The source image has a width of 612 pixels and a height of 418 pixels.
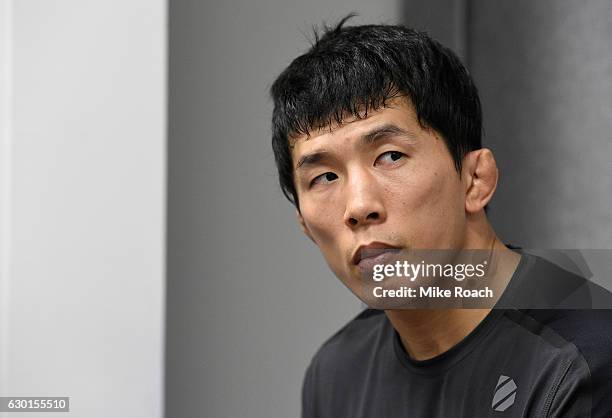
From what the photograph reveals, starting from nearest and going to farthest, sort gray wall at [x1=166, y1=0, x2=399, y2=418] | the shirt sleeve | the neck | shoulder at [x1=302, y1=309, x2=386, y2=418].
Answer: the shirt sleeve → the neck → shoulder at [x1=302, y1=309, x2=386, y2=418] → gray wall at [x1=166, y1=0, x2=399, y2=418]

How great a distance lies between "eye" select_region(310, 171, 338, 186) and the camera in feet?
2.36

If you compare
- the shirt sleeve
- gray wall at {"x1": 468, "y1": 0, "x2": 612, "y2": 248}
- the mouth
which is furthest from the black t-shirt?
gray wall at {"x1": 468, "y1": 0, "x2": 612, "y2": 248}

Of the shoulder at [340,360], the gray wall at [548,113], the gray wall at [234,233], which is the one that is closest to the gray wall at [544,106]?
the gray wall at [548,113]

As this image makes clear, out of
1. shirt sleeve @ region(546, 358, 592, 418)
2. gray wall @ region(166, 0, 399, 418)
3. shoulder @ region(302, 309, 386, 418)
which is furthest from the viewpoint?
gray wall @ region(166, 0, 399, 418)

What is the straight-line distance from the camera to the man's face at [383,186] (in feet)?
2.27

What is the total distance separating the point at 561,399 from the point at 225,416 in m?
0.48

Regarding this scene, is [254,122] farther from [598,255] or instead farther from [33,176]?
[598,255]

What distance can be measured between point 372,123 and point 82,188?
0.42 metres

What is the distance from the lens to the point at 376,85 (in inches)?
28.2

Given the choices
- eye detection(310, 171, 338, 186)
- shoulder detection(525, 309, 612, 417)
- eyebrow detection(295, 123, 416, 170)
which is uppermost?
eyebrow detection(295, 123, 416, 170)

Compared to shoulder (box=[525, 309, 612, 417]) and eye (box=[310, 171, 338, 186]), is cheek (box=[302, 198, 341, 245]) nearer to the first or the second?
eye (box=[310, 171, 338, 186])

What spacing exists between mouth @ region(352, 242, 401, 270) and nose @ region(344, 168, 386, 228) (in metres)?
0.02

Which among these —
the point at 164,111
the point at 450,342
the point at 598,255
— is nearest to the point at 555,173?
the point at 598,255

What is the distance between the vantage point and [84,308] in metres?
0.96
